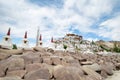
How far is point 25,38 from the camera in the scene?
14.2m

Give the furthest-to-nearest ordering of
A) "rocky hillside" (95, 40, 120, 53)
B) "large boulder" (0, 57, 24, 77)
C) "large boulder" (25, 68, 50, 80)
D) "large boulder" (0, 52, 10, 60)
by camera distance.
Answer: "rocky hillside" (95, 40, 120, 53) < "large boulder" (0, 52, 10, 60) < "large boulder" (0, 57, 24, 77) < "large boulder" (25, 68, 50, 80)

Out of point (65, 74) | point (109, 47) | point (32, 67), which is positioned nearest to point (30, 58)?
point (32, 67)

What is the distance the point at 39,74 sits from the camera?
517 cm

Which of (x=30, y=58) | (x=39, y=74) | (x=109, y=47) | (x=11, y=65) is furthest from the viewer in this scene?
(x=109, y=47)

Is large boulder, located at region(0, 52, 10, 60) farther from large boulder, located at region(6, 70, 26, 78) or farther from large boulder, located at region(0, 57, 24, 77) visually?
large boulder, located at region(6, 70, 26, 78)

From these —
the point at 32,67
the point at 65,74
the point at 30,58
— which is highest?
the point at 30,58

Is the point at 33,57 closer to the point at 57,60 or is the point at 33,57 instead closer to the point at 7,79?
the point at 57,60

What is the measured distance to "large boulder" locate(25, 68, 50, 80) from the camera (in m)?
5.02

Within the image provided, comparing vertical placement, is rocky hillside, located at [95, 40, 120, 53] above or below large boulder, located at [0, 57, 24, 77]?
above

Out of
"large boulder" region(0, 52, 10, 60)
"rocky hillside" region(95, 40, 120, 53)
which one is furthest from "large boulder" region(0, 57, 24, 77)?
"rocky hillside" region(95, 40, 120, 53)

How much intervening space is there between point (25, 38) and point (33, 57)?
782cm

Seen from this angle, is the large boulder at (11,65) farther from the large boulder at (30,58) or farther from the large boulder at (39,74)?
the large boulder at (39,74)

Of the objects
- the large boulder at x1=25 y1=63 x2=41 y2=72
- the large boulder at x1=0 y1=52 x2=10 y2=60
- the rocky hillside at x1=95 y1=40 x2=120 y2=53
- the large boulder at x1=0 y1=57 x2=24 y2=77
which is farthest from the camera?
the rocky hillside at x1=95 y1=40 x2=120 y2=53

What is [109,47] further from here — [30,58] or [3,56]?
[3,56]
